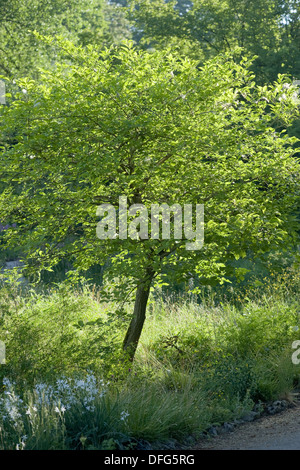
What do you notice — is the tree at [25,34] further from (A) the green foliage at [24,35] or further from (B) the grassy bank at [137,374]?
(B) the grassy bank at [137,374]

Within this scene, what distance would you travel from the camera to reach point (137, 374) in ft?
19.7

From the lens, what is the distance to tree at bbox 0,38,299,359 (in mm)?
5359

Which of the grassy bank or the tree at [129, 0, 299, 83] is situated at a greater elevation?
the tree at [129, 0, 299, 83]

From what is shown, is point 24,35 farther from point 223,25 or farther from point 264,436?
point 264,436

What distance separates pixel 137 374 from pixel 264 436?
5.51 ft

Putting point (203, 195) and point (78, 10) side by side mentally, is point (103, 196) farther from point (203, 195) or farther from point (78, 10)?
point (78, 10)

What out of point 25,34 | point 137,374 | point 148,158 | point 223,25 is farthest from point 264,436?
point 223,25

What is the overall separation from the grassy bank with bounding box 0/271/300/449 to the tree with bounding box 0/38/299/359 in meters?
0.98

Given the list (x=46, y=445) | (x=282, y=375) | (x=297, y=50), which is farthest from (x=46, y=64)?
(x=46, y=445)

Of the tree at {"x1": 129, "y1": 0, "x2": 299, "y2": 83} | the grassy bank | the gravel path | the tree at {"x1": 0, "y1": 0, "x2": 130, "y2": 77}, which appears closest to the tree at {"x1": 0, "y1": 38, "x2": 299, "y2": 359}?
the grassy bank

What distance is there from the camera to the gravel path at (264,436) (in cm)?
453

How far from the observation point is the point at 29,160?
5.54m

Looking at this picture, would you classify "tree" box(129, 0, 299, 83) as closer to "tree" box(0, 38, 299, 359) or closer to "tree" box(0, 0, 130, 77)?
"tree" box(0, 0, 130, 77)

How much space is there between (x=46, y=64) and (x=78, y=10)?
3.93 m
